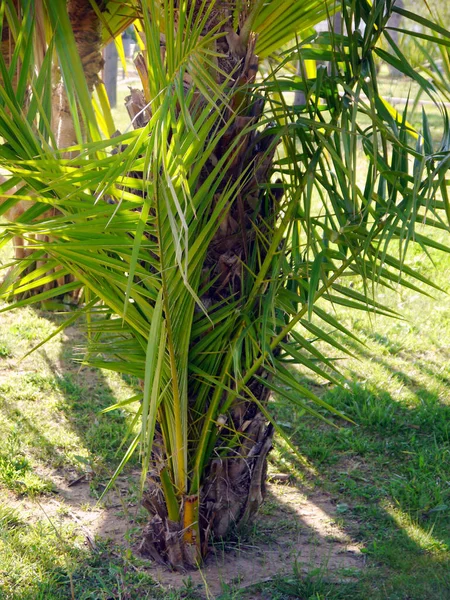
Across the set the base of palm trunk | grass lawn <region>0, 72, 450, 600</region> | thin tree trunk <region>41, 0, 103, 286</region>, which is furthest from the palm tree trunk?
thin tree trunk <region>41, 0, 103, 286</region>

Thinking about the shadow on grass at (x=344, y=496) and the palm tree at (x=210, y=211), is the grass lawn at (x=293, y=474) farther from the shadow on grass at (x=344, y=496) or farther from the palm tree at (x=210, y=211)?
the palm tree at (x=210, y=211)

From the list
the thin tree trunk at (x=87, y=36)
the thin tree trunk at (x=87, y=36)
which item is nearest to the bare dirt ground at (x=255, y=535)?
the thin tree trunk at (x=87, y=36)

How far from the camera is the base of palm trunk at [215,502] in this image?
276cm

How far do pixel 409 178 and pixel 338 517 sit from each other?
1.75 metres

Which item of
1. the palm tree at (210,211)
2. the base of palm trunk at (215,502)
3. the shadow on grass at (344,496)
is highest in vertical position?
the palm tree at (210,211)

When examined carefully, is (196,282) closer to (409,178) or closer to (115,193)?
(115,193)

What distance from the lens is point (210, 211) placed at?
8.25ft

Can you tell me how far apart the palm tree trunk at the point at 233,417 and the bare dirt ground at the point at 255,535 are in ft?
0.30

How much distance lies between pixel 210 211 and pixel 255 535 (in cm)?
140

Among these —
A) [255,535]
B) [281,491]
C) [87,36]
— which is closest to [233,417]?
[255,535]

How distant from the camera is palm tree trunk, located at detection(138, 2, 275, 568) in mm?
2391

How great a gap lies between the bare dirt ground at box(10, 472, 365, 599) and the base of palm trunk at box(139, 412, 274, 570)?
0.06 metres

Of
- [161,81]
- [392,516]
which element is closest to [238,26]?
[161,81]

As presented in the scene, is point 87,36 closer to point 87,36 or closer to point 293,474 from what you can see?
point 87,36
